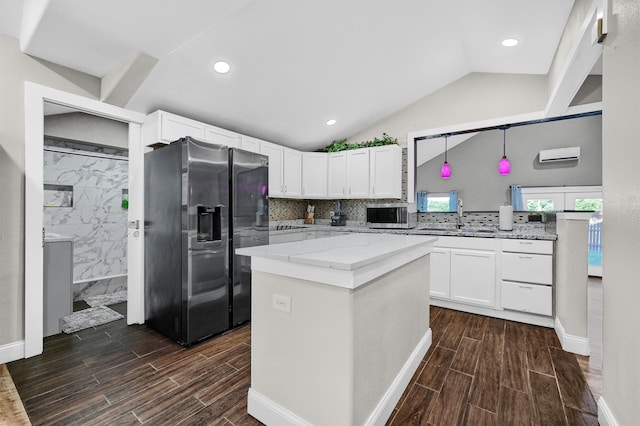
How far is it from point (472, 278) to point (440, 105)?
250 cm

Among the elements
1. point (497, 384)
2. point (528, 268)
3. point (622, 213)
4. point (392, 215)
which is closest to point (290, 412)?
point (497, 384)

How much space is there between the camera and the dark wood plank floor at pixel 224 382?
5.43 feet

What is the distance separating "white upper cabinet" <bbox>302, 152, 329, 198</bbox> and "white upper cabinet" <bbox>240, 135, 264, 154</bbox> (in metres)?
0.98

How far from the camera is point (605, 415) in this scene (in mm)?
1514

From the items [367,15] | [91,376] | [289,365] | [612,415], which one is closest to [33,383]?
[91,376]

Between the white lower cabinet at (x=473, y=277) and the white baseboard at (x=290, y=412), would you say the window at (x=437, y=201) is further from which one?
the white baseboard at (x=290, y=412)

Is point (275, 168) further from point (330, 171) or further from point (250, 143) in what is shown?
point (330, 171)

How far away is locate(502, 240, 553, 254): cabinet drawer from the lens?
9.62 ft

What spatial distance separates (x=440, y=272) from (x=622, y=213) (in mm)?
2278

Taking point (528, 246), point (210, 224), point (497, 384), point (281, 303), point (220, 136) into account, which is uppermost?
point (220, 136)

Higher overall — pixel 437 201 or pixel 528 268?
pixel 437 201

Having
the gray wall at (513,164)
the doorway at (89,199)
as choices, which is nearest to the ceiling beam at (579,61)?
the gray wall at (513,164)

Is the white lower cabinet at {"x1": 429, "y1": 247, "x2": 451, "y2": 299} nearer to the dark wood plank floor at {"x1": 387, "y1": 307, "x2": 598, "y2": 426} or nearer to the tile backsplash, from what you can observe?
the dark wood plank floor at {"x1": 387, "y1": 307, "x2": 598, "y2": 426}

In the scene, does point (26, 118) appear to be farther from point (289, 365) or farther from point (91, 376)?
point (289, 365)
